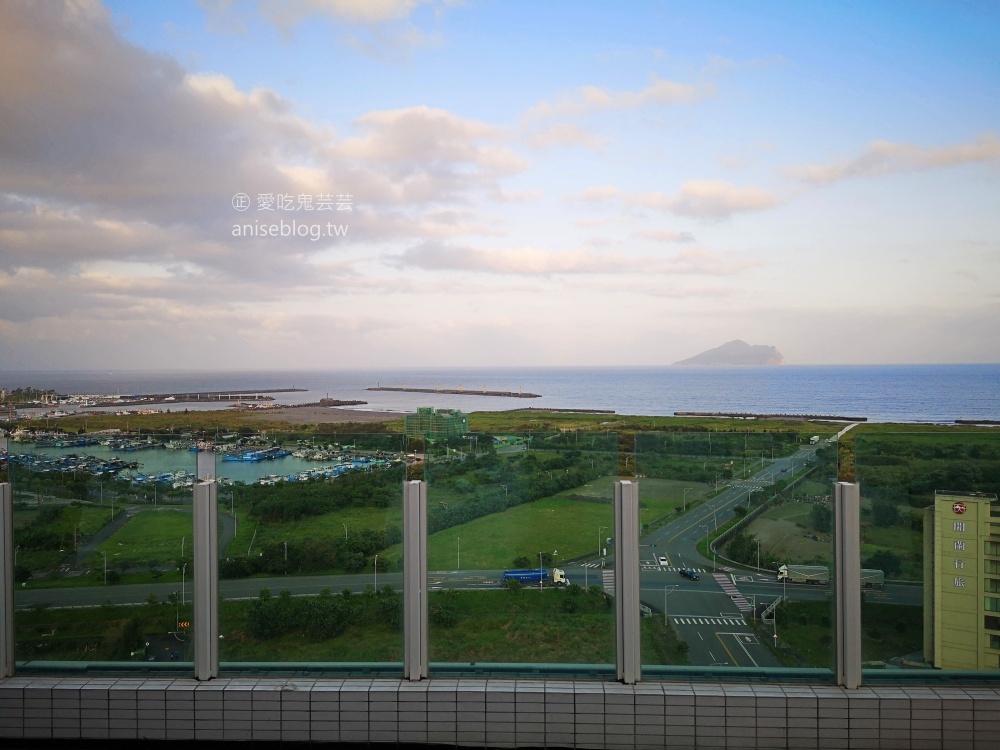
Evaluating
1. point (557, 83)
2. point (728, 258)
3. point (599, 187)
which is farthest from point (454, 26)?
point (728, 258)

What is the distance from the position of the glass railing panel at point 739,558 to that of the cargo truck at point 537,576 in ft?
0.98

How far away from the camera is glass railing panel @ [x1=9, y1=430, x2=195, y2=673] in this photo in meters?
2.21

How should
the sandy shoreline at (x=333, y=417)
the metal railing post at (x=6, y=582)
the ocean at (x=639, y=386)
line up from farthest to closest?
the ocean at (x=639, y=386) < the sandy shoreline at (x=333, y=417) < the metal railing post at (x=6, y=582)

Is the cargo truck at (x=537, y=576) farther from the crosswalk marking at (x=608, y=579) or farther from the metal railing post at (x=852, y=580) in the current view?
the metal railing post at (x=852, y=580)

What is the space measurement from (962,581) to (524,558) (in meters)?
1.57

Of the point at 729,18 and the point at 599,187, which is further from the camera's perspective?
Answer: the point at 599,187

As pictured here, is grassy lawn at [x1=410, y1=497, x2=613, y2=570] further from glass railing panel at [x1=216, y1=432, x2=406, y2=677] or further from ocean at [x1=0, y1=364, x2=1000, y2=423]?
ocean at [x1=0, y1=364, x2=1000, y2=423]

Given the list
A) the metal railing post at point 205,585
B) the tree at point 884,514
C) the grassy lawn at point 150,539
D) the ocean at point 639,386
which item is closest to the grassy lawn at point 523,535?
the metal railing post at point 205,585

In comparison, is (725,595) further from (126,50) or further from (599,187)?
(126,50)

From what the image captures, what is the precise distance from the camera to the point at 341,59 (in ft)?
17.6

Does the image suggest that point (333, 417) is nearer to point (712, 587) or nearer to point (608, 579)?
point (608, 579)

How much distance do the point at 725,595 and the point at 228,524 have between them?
6.21 feet

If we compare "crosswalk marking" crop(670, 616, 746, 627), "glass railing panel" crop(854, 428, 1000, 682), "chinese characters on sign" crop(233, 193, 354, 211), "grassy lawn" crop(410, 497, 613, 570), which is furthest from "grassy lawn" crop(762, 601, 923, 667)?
"chinese characters on sign" crop(233, 193, 354, 211)

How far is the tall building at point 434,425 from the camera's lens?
2.27 metres
